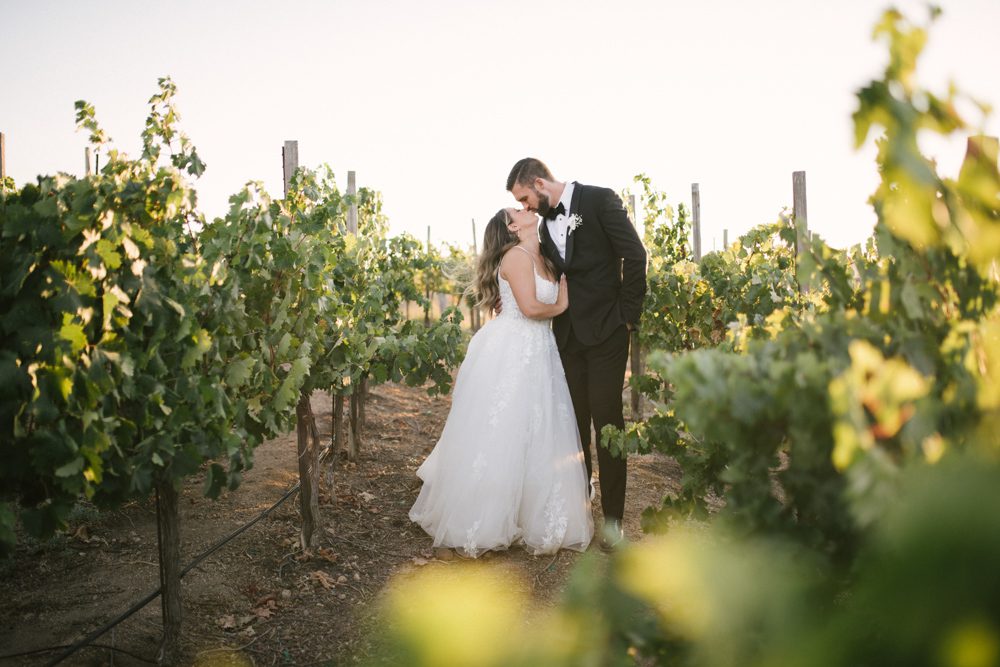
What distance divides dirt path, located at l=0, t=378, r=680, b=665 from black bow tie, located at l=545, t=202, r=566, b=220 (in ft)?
7.01

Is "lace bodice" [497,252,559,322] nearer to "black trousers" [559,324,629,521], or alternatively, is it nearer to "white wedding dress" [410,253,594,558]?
"white wedding dress" [410,253,594,558]

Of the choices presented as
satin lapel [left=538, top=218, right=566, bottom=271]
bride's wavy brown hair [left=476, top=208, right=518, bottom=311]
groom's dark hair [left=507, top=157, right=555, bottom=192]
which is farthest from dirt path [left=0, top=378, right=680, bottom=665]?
groom's dark hair [left=507, top=157, right=555, bottom=192]

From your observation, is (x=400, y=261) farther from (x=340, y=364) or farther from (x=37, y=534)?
(x=37, y=534)

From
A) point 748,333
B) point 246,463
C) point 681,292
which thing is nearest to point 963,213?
point 748,333

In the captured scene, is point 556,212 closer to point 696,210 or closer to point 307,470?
point 307,470

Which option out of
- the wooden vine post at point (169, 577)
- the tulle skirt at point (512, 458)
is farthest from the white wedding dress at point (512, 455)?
the wooden vine post at point (169, 577)

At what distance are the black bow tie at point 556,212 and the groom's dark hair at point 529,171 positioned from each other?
22 cm

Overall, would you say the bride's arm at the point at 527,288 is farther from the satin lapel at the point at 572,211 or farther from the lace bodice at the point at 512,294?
the satin lapel at the point at 572,211

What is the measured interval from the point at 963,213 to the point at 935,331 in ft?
0.80

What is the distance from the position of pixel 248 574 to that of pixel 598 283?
2.70 m

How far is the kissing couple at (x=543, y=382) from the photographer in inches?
166

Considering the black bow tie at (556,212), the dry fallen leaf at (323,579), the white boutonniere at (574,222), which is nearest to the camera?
the dry fallen leaf at (323,579)

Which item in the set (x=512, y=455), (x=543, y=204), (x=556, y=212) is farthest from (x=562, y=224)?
(x=512, y=455)

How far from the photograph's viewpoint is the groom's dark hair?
452cm
